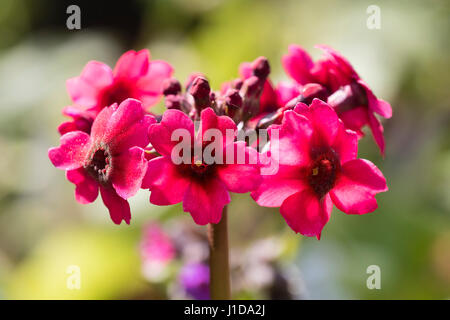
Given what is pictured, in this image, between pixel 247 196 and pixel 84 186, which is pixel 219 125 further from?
pixel 247 196

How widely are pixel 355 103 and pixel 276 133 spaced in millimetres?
257

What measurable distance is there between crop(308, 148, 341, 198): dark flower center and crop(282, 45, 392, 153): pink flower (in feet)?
0.54

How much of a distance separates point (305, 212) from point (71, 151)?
0.41 m

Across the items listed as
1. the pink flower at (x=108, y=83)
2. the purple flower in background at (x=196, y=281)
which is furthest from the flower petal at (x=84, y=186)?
the purple flower in background at (x=196, y=281)

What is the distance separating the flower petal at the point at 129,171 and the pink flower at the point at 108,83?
0.21 meters

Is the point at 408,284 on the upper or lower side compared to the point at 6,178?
lower

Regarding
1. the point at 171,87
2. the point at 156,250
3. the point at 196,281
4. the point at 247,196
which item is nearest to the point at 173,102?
the point at 171,87

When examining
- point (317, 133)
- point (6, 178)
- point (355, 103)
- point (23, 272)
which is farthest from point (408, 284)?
point (6, 178)

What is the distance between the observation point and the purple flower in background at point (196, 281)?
5.10ft

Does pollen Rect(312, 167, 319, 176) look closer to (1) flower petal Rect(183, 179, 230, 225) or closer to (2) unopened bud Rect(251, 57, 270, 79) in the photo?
(1) flower petal Rect(183, 179, 230, 225)

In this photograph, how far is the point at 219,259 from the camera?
102 cm

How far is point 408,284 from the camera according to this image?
2143mm

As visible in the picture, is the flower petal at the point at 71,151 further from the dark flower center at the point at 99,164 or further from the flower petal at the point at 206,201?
the flower petal at the point at 206,201

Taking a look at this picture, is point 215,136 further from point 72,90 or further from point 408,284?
point 408,284
